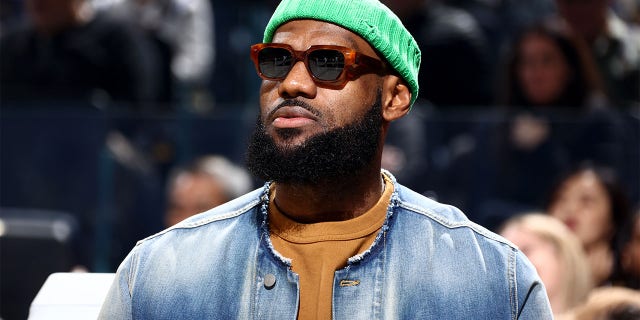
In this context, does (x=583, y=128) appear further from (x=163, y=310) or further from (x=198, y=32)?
(x=163, y=310)

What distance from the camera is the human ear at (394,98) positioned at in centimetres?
291

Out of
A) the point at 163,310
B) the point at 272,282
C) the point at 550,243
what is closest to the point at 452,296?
the point at 272,282

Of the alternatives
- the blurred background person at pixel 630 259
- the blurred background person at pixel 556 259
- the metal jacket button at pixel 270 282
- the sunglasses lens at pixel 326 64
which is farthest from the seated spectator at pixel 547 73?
the metal jacket button at pixel 270 282

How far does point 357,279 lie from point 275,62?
599 millimetres

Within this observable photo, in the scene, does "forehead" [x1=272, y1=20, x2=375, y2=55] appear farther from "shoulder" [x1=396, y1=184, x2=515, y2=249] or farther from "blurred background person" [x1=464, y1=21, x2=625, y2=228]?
"blurred background person" [x1=464, y1=21, x2=625, y2=228]

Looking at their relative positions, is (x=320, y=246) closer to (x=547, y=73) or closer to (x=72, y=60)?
(x=547, y=73)

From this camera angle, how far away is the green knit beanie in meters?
2.80

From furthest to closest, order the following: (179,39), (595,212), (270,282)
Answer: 1. (179,39)
2. (595,212)
3. (270,282)

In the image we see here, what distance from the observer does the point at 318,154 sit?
2717 mm

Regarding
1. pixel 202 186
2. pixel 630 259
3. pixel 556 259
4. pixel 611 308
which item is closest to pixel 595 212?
pixel 630 259

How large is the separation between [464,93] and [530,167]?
0.80 meters

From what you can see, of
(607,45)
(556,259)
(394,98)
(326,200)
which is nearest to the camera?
(326,200)

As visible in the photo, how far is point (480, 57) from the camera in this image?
690 centimetres

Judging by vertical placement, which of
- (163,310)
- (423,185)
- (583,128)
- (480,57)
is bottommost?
(163,310)
